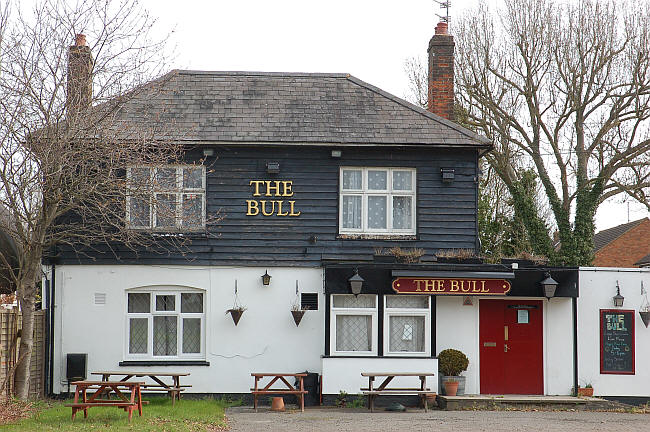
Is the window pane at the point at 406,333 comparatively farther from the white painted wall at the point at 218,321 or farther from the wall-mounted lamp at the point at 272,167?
the wall-mounted lamp at the point at 272,167

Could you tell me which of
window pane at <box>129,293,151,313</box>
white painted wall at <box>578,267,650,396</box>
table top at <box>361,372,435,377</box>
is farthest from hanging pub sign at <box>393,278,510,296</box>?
window pane at <box>129,293,151,313</box>

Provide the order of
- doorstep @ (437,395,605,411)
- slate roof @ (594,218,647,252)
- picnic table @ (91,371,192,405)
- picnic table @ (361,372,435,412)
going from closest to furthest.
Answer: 1. picnic table @ (91,371,192,405)
2. picnic table @ (361,372,435,412)
3. doorstep @ (437,395,605,411)
4. slate roof @ (594,218,647,252)

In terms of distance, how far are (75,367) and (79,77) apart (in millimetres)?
5692

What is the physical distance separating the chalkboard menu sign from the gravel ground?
6.13 feet

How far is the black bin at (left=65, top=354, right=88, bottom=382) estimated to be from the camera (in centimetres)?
1611

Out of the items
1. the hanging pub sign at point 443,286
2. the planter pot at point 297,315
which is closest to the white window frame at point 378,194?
the hanging pub sign at point 443,286

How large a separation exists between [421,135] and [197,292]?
5635 millimetres

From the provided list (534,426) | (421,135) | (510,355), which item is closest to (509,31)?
(421,135)

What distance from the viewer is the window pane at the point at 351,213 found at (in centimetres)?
1712

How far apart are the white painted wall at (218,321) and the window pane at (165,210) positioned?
91 centimetres

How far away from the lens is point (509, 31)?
27.5 m

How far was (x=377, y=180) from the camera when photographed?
17266 millimetres

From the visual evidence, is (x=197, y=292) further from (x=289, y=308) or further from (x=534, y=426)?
(x=534, y=426)

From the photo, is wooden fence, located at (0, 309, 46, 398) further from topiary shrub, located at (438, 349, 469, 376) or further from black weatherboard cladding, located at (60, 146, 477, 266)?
topiary shrub, located at (438, 349, 469, 376)
